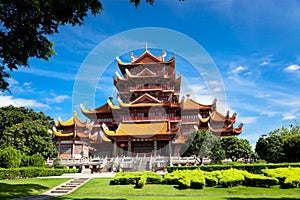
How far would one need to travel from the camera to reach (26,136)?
3756 centimetres

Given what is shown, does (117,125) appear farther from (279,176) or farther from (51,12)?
(51,12)

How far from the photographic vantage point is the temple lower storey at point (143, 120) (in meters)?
37.4

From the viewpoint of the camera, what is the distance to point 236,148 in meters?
30.0

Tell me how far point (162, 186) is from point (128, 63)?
3045 centimetres

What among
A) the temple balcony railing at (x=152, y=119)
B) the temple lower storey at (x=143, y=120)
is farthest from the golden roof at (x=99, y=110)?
the temple balcony railing at (x=152, y=119)

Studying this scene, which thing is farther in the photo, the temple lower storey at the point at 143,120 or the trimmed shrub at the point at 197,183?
the temple lower storey at the point at 143,120

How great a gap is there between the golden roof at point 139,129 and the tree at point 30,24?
24041 mm

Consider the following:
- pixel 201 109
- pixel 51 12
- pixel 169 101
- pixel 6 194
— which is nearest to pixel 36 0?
pixel 51 12

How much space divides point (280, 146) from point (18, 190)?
3069 centimetres

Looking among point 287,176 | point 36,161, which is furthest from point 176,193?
point 36,161

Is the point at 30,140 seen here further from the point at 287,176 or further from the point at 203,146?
the point at 287,176

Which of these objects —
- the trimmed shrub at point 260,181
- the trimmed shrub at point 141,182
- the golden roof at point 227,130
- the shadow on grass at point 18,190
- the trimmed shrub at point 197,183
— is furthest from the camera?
the golden roof at point 227,130

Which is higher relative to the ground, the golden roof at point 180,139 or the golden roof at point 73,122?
the golden roof at point 73,122

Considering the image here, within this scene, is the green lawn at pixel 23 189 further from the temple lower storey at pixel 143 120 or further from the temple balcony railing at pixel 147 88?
the temple balcony railing at pixel 147 88
